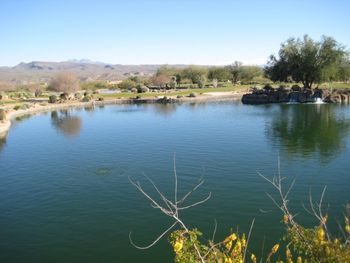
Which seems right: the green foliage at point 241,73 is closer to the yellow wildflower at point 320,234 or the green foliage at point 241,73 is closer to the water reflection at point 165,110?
the water reflection at point 165,110

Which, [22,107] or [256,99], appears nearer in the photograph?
[22,107]

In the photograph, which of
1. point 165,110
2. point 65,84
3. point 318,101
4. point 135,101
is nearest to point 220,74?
point 135,101

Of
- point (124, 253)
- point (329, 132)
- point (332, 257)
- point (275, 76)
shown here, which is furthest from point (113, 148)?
point (275, 76)

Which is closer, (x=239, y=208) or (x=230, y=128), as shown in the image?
(x=239, y=208)

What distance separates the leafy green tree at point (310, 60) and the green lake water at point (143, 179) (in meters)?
31.7

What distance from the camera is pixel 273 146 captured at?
126ft

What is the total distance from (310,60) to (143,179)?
68.1m

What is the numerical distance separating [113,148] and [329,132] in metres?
26.4

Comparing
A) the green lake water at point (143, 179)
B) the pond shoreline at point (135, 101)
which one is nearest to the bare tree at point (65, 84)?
the pond shoreline at point (135, 101)

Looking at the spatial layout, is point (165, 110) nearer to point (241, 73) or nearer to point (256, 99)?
point (256, 99)

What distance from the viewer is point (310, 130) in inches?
1895

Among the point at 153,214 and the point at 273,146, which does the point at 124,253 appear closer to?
the point at 153,214

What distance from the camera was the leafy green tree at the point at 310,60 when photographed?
83125mm

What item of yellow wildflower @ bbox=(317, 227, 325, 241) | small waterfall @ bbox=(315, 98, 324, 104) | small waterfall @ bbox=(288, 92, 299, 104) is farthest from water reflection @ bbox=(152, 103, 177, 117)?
yellow wildflower @ bbox=(317, 227, 325, 241)
